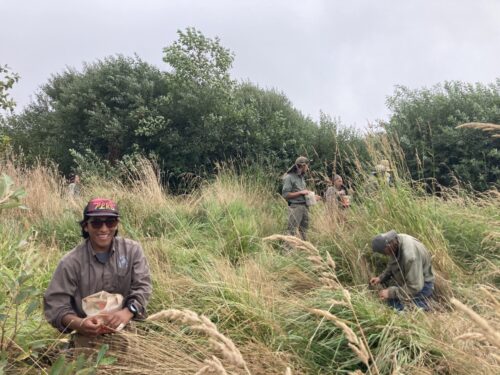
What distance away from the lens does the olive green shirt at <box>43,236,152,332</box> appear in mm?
2564

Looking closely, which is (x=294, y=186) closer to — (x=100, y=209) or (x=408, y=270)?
(x=408, y=270)

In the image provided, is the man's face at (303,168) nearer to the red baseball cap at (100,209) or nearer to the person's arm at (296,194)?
the person's arm at (296,194)

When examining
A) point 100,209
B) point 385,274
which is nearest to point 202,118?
point 385,274

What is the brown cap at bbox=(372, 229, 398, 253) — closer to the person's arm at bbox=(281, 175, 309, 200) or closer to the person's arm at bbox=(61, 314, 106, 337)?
the person's arm at bbox=(61, 314, 106, 337)

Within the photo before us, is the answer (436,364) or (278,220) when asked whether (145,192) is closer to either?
(278,220)

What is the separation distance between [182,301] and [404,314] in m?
1.66

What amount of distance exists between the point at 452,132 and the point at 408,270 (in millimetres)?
6871

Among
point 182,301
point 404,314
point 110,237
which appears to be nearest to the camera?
point 110,237

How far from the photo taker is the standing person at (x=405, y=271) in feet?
12.6

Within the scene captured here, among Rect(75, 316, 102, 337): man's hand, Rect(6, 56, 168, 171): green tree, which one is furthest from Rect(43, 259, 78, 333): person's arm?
Rect(6, 56, 168, 171): green tree

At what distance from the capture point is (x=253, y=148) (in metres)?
12.0

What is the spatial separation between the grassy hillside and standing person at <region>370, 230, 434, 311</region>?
0.19 meters

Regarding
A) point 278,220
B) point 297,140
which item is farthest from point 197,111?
point 278,220

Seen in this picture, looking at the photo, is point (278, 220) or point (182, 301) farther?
point (278, 220)
